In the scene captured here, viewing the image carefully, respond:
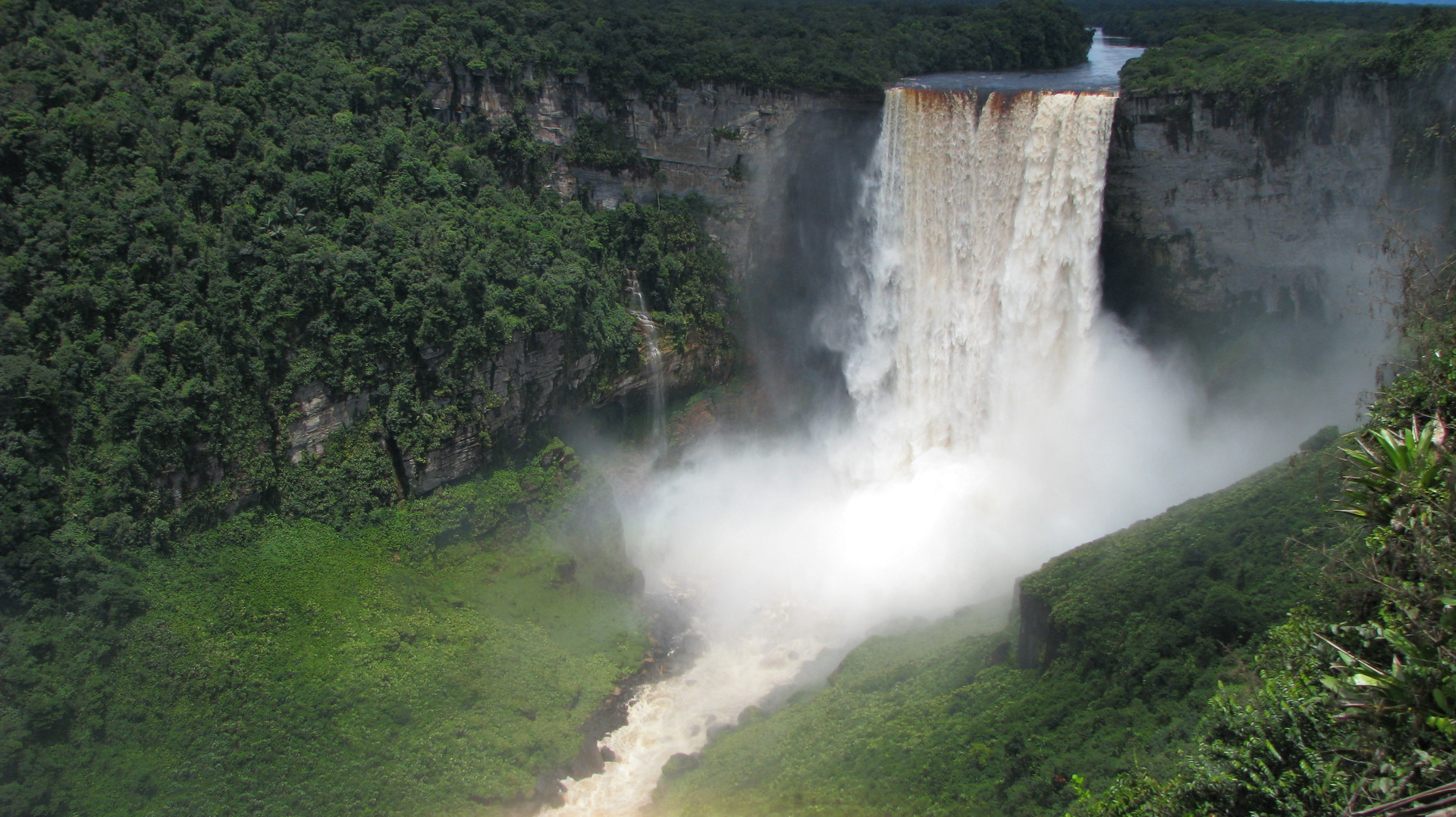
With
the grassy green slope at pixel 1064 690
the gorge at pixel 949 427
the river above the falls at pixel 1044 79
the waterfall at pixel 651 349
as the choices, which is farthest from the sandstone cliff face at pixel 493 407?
the river above the falls at pixel 1044 79

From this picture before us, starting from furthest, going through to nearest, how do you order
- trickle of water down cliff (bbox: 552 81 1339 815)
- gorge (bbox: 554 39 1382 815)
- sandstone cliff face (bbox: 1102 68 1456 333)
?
trickle of water down cliff (bbox: 552 81 1339 815), gorge (bbox: 554 39 1382 815), sandstone cliff face (bbox: 1102 68 1456 333)

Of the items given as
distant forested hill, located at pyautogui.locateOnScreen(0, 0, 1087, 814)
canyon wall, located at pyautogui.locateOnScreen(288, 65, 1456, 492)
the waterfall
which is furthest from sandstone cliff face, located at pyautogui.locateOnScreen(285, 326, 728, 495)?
the waterfall

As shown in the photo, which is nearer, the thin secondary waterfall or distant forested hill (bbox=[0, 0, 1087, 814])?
distant forested hill (bbox=[0, 0, 1087, 814])

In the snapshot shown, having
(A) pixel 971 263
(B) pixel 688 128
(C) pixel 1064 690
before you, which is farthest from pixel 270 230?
(C) pixel 1064 690

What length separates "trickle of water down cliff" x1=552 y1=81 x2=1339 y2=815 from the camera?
26.6 metres

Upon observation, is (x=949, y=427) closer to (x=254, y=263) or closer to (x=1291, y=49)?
(x=1291, y=49)

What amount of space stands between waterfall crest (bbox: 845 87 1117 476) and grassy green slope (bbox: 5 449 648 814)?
11.0 meters

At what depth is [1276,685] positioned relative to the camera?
10148mm

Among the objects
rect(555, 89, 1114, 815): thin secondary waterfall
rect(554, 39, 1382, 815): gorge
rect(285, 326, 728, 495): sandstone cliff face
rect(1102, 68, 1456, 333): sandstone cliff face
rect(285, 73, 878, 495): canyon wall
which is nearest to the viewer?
rect(1102, 68, 1456, 333): sandstone cliff face

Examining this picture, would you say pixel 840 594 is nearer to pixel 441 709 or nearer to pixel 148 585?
pixel 441 709

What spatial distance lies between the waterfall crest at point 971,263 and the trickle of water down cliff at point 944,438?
0.06 metres

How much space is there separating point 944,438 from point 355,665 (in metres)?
18.6

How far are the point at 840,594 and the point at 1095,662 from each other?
414 inches

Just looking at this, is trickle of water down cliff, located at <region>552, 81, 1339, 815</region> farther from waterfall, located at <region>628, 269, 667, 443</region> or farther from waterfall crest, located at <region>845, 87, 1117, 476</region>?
waterfall, located at <region>628, 269, 667, 443</region>
